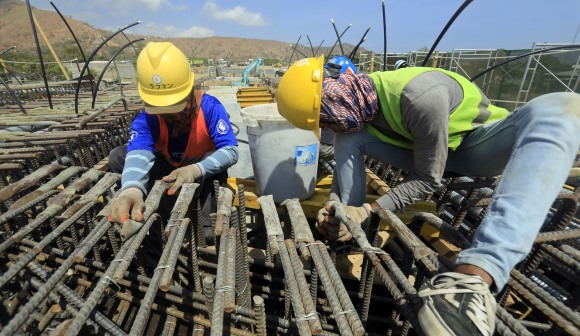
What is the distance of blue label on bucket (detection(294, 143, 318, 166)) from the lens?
2.86 m

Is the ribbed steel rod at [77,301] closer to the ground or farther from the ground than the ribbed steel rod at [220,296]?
closer to the ground

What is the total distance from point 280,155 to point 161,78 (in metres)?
1.26

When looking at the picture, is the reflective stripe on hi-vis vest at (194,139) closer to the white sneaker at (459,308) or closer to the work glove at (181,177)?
the work glove at (181,177)

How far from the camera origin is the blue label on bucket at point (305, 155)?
2861mm

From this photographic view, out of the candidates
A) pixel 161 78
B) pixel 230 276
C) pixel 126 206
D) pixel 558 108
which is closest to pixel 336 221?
pixel 230 276

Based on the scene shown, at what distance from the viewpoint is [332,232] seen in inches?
76.5

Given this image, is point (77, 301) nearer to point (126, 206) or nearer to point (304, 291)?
point (126, 206)

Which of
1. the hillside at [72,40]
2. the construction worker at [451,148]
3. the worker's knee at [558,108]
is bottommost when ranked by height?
the construction worker at [451,148]

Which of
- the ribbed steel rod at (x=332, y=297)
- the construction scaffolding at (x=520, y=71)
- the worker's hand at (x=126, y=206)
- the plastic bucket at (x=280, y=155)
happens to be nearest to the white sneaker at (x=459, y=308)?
the ribbed steel rod at (x=332, y=297)

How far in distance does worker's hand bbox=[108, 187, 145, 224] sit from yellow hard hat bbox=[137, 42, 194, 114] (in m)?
0.79

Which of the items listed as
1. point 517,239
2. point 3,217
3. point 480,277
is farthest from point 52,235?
point 517,239

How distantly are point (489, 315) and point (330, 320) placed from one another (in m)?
1.22

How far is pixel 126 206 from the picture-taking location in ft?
6.54

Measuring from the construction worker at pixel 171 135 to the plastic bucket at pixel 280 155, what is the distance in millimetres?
314
